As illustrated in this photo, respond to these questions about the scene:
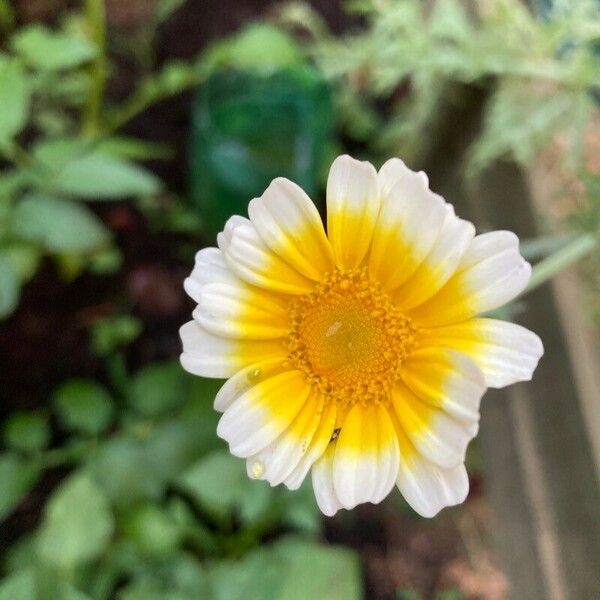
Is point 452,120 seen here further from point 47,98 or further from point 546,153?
point 47,98

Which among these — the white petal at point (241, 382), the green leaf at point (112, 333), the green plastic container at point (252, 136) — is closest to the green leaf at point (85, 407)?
the green leaf at point (112, 333)

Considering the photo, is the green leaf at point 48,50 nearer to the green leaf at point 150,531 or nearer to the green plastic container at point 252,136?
the green plastic container at point 252,136

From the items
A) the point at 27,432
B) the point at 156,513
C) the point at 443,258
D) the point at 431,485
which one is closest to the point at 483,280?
the point at 443,258

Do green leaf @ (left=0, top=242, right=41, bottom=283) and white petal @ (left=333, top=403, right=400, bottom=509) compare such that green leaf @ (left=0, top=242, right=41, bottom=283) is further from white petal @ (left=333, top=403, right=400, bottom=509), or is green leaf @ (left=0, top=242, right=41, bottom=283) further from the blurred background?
white petal @ (left=333, top=403, right=400, bottom=509)

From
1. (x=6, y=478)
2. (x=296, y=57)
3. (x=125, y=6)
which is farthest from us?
(x=125, y=6)

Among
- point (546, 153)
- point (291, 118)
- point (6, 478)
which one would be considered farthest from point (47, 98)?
point (546, 153)

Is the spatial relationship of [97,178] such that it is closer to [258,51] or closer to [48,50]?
[48,50]

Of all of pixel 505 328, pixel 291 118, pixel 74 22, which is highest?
pixel 74 22
